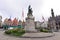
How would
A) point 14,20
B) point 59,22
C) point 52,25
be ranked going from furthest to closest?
point 59,22 < point 14,20 < point 52,25

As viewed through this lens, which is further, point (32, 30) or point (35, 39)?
point (32, 30)

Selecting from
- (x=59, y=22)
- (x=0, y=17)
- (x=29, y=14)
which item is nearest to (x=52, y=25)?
(x=29, y=14)

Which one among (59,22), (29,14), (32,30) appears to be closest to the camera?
(32,30)

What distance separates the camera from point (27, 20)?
82.6 ft

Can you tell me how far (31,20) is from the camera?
82.2ft

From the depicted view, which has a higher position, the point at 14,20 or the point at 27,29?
the point at 14,20

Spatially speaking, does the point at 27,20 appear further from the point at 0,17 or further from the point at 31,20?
the point at 0,17

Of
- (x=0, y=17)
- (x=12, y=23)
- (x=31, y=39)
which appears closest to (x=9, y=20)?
(x=12, y=23)

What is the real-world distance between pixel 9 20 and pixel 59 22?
29.5m

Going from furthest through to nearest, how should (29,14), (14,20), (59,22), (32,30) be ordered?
1. (59,22)
2. (14,20)
3. (29,14)
4. (32,30)

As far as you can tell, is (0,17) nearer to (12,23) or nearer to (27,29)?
(12,23)

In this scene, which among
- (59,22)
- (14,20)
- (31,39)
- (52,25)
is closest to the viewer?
(31,39)

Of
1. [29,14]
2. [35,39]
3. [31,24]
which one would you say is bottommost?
[35,39]

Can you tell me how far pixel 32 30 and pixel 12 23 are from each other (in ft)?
134
